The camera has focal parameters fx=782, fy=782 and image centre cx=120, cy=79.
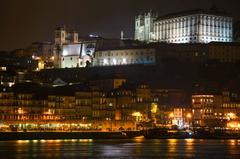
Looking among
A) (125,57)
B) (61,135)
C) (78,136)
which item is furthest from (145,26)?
(61,135)

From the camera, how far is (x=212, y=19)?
15075cm

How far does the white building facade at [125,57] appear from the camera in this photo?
141 metres

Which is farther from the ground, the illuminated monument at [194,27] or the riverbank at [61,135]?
the illuminated monument at [194,27]

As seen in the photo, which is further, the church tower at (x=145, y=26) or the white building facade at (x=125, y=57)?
the church tower at (x=145, y=26)

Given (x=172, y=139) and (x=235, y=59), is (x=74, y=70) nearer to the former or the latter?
(x=235, y=59)

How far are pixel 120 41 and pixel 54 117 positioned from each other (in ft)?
206

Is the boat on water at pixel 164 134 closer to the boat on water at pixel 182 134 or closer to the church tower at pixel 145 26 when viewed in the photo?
the boat on water at pixel 182 134

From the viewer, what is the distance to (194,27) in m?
150

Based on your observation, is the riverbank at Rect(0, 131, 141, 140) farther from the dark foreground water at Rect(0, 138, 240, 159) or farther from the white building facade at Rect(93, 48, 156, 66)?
the white building facade at Rect(93, 48, 156, 66)

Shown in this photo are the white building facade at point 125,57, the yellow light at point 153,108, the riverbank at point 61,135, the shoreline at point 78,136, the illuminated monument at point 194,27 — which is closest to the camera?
the riverbank at point 61,135

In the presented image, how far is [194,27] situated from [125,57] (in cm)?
1588

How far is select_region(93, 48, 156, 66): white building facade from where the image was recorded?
141 meters

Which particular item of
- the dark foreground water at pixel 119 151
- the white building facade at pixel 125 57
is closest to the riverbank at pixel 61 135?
the dark foreground water at pixel 119 151

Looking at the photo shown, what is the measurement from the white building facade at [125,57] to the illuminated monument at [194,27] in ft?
41.3
